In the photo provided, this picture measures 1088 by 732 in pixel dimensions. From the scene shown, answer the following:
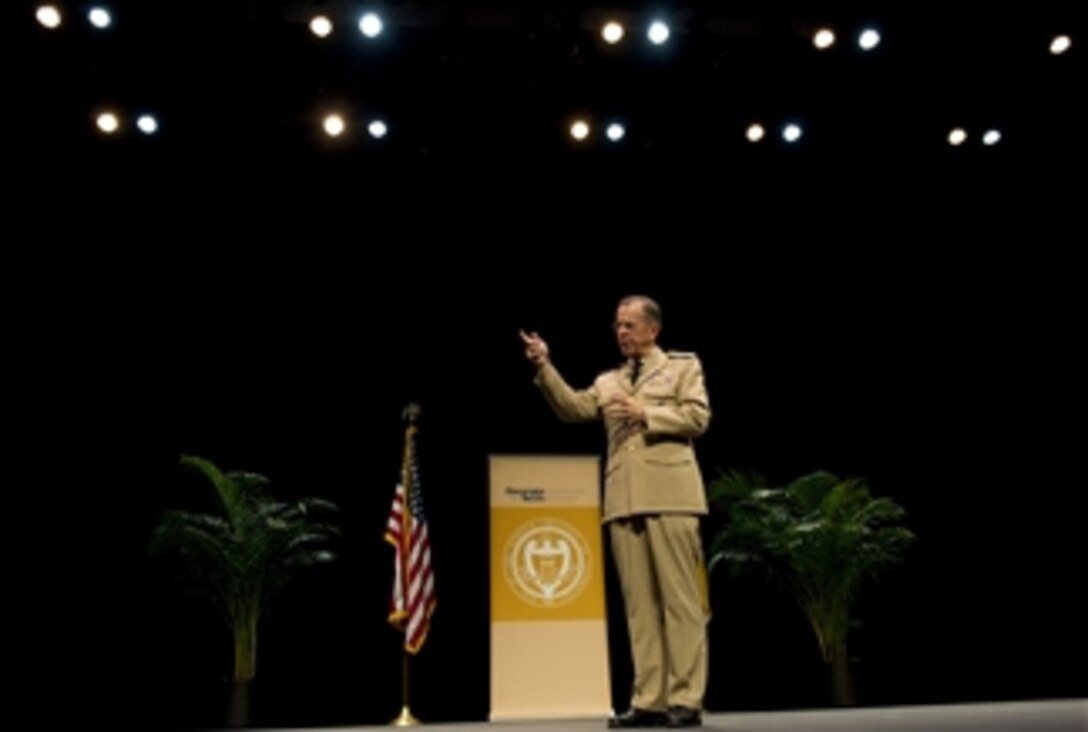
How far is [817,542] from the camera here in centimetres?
663

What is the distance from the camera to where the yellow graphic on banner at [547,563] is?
675cm

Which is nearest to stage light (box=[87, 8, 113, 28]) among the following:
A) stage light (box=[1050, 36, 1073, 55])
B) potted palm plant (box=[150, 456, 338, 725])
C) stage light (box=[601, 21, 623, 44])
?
potted palm plant (box=[150, 456, 338, 725])

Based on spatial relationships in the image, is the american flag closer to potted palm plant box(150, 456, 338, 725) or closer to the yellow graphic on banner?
potted palm plant box(150, 456, 338, 725)

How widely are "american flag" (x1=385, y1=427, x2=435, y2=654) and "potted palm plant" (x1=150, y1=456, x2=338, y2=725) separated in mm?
452

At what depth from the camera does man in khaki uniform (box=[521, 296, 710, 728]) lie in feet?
11.5

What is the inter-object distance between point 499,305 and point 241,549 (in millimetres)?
2323

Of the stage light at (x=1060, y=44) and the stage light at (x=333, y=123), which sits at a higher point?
the stage light at (x=1060, y=44)

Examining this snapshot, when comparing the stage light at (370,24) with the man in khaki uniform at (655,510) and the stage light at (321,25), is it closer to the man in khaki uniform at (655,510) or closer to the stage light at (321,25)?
the stage light at (321,25)

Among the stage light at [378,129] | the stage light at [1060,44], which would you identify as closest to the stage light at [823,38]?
the stage light at [1060,44]

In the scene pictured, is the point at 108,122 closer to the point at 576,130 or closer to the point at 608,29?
the point at 576,130

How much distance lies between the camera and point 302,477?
675 centimetres

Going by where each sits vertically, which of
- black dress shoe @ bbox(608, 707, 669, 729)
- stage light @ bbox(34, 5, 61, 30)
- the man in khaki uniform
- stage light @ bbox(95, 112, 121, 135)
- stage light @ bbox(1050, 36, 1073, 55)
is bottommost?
black dress shoe @ bbox(608, 707, 669, 729)

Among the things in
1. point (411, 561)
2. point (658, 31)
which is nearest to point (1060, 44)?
point (658, 31)

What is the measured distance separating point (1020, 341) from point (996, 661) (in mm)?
2312
